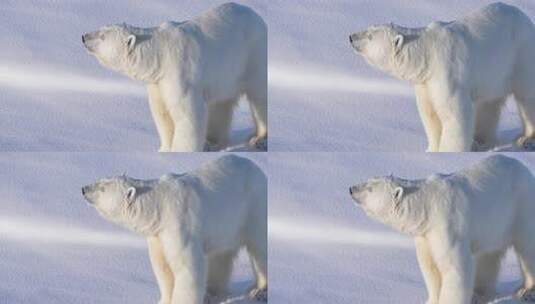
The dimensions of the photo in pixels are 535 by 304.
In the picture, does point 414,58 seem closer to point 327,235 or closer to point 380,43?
point 380,43

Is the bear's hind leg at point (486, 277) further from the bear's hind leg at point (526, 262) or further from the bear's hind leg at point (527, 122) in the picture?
the bear's hind leg at point (527, 122)

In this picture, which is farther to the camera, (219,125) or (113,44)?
(219,125)

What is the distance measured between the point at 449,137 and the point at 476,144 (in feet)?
1.20

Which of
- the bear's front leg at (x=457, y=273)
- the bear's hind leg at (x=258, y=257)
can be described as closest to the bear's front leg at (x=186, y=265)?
the bear's hind leg at (x=258, y=257)

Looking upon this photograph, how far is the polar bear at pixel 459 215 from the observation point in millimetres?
6812

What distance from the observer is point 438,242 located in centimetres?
682

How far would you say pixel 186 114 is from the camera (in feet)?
23.5

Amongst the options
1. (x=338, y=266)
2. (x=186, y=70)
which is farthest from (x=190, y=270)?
(x=338, y=266)

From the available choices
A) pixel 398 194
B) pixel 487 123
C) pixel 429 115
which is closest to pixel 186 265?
pixel 398 194

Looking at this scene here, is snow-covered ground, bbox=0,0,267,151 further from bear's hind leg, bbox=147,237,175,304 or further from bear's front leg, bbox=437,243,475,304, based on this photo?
bear's front leg, bbox=437,243,475,304

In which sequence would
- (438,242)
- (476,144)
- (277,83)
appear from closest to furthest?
(438,242) → (476,144) → (277,83)

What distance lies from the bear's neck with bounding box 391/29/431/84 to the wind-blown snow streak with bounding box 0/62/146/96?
6.05 feet

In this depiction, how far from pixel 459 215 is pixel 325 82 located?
219cm

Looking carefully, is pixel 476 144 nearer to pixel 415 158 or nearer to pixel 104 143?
pixel 415 158
